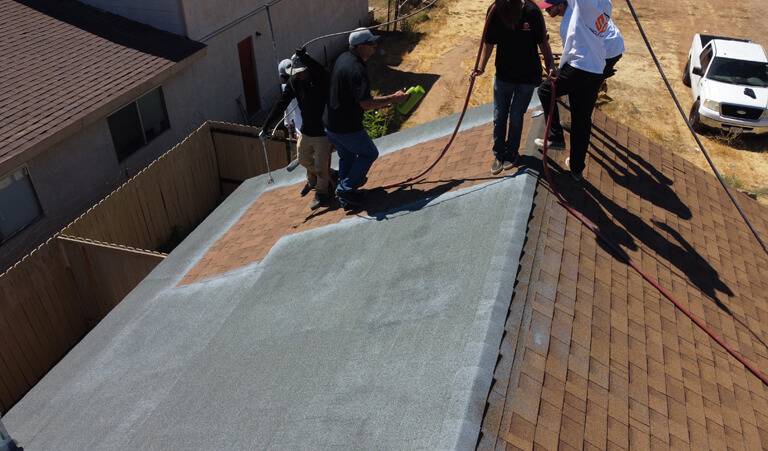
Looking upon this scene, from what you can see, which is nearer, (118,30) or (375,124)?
(118,30)

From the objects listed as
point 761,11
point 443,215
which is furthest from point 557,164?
point 761,11

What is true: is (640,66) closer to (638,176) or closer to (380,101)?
(638,176)

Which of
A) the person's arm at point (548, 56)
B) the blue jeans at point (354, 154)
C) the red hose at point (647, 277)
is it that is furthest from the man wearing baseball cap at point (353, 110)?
the red hose at point (647, 277)

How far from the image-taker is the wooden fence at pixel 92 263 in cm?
795

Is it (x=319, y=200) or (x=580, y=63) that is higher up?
(x=580, y=63)

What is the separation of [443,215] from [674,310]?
196 centimetres

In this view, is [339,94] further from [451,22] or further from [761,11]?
[761,11]

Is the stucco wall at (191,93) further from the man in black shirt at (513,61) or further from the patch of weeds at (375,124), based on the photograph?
the man in black shirt at (513,61)

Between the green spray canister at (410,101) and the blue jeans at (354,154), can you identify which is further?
the blue jeans at (354,154)

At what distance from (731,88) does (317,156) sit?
1387 cm

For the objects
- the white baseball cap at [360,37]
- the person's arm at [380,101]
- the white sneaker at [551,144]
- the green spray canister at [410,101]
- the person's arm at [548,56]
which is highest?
the white baseball cap at [360,37]

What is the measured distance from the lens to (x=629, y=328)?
414cm

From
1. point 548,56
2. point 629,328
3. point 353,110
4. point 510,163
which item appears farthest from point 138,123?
point 629,328

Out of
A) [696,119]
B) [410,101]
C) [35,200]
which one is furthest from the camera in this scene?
[696,119]
